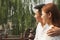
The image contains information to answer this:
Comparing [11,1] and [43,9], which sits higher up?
[43,9]

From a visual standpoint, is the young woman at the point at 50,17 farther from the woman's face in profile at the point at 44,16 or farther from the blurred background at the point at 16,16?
the blurred background at the point at 16,16

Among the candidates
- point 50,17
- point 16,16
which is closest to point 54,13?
point 50,17

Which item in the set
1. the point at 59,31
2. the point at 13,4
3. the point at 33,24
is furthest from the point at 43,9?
the point at 13,4

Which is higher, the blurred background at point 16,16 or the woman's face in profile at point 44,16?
the woman's face in profile at point 44,16

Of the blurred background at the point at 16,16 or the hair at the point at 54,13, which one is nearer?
the hair at the point at 54,13

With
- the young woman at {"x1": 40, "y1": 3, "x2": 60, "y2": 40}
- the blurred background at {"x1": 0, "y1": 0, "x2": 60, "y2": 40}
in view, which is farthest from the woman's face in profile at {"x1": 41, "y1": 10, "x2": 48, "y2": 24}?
the blurred background at {"x1": 0, "y1": 0, "x2": 60, "y2": 40}

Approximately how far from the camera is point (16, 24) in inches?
242

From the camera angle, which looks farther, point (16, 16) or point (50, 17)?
point (16, 16)

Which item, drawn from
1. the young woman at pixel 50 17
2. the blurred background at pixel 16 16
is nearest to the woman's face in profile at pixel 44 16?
the young woman at pixel 50 17

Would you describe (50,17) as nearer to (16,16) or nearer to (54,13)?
(54,13)

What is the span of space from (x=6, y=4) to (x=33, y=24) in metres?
0.96

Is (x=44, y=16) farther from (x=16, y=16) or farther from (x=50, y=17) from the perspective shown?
(x=16, y=16)

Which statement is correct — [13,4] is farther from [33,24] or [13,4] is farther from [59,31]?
[59,31]

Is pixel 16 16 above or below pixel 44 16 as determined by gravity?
below
